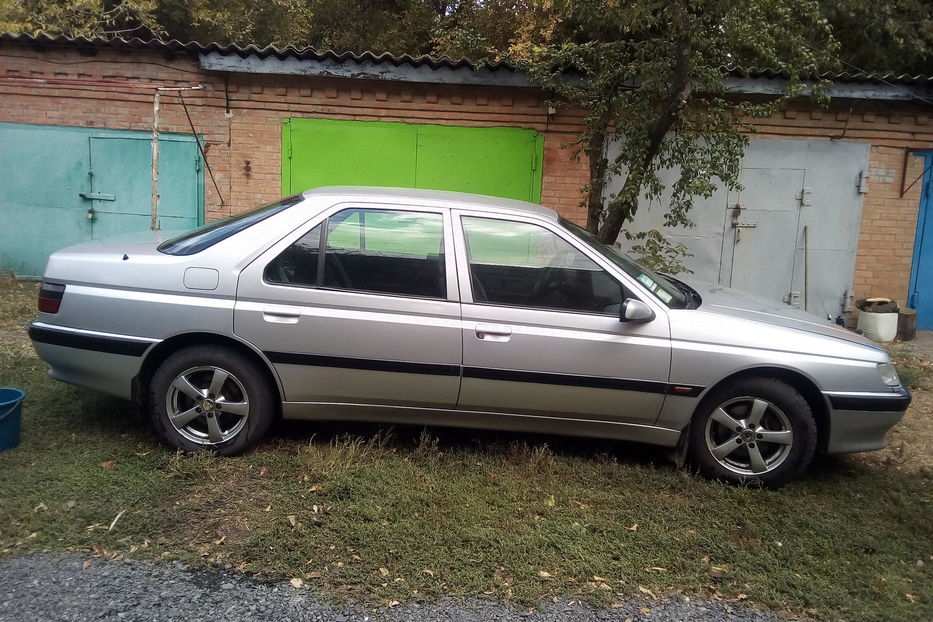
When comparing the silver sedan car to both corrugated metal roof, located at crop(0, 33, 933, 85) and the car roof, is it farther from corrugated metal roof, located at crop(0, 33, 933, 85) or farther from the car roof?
corrugated metal roof, located at crop(0, 33, 933, 85)

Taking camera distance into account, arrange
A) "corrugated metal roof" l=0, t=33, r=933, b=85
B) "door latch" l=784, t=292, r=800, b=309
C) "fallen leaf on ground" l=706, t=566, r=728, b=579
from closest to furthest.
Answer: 1. "fallen leaf on ground" l=706, t=566, r=728, b=579
2. "corrugated metal roof" l=0, t=33, r=933, b=85
3. "door latch" l=784, t=292, r=800, b=309

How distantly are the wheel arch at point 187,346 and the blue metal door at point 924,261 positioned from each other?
8256 mm

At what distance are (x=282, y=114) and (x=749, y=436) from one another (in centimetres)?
662

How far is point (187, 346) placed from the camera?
13.8 feet

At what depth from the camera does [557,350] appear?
4098 mm

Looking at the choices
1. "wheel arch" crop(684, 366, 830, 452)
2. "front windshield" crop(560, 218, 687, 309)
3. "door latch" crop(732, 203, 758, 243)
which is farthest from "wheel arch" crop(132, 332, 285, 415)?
"door latch" crop(732, 203, 758, 243)

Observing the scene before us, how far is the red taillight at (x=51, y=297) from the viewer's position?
4215 millimetres

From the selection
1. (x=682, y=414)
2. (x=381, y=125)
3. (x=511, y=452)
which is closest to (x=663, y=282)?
(x=682, y=414)

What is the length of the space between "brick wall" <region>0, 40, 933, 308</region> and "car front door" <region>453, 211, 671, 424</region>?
15.3ft

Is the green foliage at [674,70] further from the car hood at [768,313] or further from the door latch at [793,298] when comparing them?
the door latch at [793,298]

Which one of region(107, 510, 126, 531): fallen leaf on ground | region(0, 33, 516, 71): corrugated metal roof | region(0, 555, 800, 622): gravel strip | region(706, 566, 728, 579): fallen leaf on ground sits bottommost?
region(0, 555, 800, 622): gravel strip

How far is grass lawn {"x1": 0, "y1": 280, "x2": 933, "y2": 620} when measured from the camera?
10.8 ft

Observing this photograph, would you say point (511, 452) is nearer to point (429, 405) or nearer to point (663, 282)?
point (429, 405)

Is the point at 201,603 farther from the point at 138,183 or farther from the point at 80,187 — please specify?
the point at 80,187
